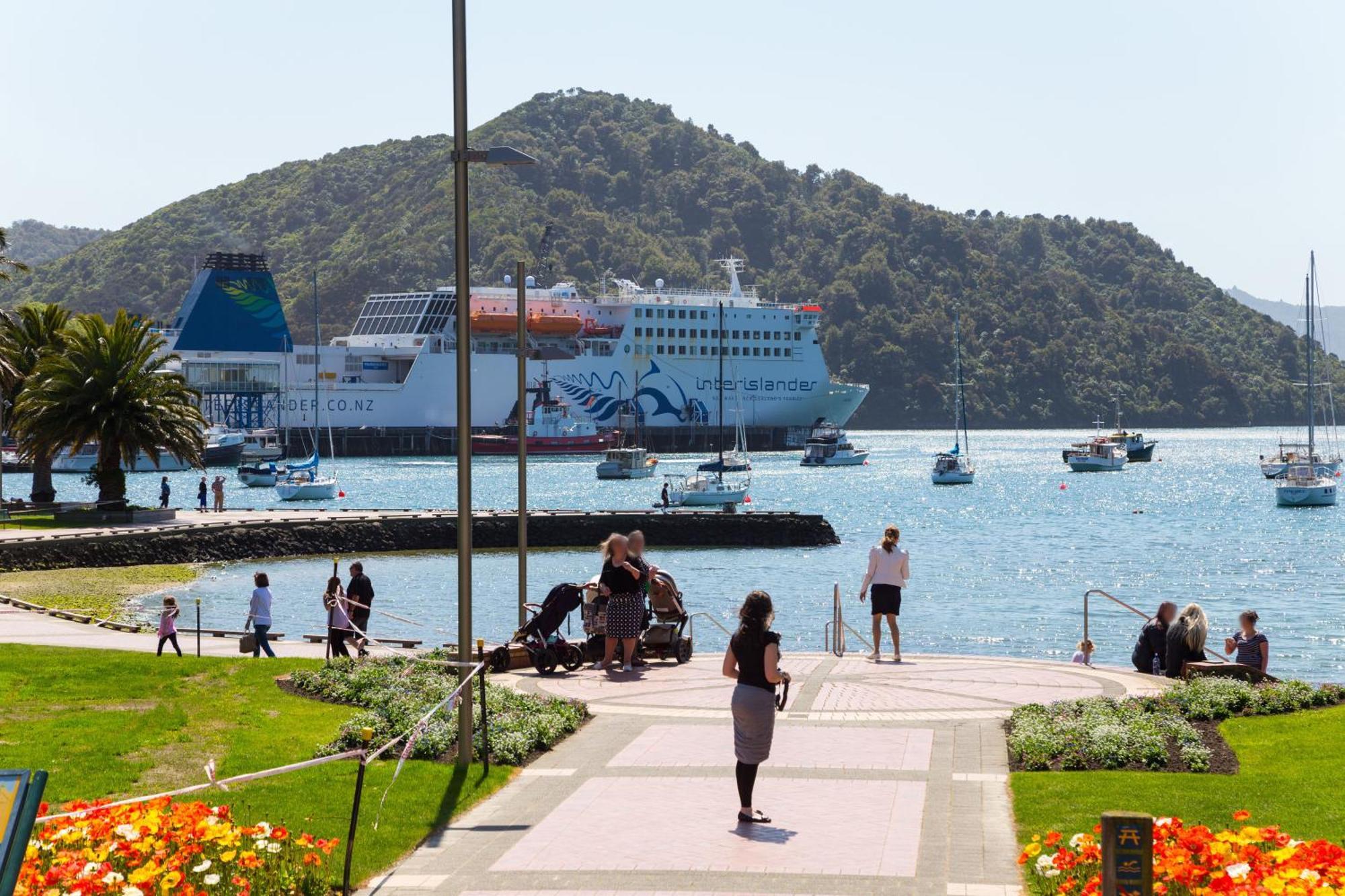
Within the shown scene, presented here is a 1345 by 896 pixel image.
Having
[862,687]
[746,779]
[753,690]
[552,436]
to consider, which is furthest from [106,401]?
[552,436]

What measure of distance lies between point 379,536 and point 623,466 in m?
45.5

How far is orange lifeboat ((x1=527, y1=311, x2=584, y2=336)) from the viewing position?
12081 centimetres

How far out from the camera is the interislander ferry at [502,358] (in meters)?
112

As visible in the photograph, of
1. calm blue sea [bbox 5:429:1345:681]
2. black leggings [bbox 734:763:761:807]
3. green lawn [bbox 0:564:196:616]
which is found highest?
black leggings [bbox 734:763:761:807]

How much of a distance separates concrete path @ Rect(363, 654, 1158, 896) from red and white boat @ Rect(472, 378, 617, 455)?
10369cm

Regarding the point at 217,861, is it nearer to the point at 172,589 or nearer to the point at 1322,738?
the point at 1322,738

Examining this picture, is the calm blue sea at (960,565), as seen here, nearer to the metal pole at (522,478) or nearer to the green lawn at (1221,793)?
the metal pole at (522,478)

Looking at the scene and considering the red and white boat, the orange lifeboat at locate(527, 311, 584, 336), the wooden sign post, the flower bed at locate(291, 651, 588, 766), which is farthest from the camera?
the orange lifeboat at locate(527, 311, 584, 336)

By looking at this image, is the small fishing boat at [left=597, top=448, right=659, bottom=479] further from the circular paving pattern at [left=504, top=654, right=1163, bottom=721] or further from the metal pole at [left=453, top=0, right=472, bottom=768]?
the metal pole at [left=453, top=0, right=472, bottom=768]

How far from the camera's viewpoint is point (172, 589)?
125 ft

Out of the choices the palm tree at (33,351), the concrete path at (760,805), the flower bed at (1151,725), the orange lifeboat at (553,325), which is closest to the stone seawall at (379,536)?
the palm tree at (33,351)

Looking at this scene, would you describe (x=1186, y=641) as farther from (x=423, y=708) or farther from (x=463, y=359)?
(x=463, y=359)

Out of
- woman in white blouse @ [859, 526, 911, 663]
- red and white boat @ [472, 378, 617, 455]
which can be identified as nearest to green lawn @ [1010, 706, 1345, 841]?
woman in white blouse @ [859, 526, 911, 663]

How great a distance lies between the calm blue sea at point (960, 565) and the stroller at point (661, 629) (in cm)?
427
